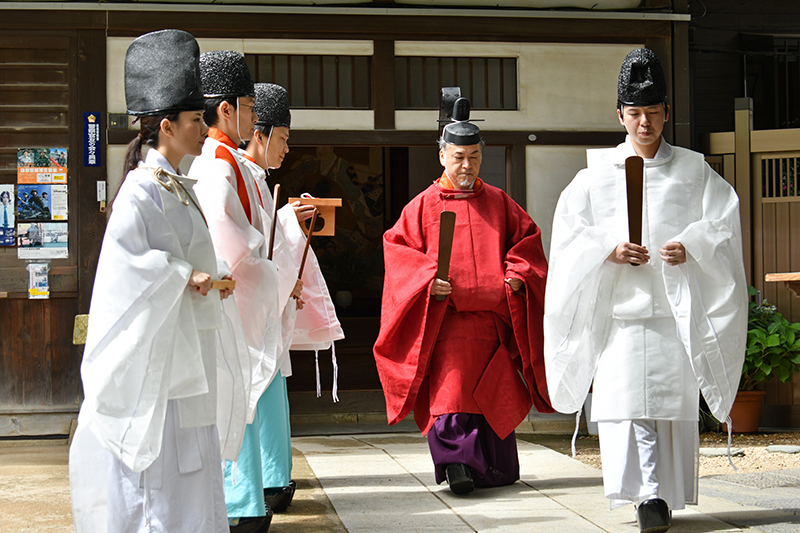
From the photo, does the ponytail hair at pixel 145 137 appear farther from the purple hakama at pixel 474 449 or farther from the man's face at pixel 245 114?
the purple hakama at pixel 474 449

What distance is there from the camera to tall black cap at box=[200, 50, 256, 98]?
3.68 m

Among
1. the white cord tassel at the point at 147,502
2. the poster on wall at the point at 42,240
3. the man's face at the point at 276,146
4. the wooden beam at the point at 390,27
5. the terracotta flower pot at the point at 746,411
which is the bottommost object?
the terracotta flower pot at the point at 746,411

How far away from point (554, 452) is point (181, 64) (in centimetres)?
408

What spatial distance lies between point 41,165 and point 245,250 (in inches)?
147

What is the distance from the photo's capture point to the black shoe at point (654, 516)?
11.9ft

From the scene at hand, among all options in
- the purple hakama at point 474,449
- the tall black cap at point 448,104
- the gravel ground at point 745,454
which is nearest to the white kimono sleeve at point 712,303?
the purple hakama at point 474,449

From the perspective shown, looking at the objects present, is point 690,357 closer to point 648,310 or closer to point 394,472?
point 648,310

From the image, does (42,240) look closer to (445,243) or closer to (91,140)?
(91,140)

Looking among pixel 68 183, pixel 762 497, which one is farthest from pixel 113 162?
pixel 762 497

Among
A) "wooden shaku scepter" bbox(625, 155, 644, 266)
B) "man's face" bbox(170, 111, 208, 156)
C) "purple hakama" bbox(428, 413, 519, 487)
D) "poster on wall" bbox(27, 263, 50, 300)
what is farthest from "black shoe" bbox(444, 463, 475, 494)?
"poster on wall" bbox(27, 263, 50, 300)

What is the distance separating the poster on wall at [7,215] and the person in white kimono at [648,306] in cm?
441

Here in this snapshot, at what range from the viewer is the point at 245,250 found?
141 inches

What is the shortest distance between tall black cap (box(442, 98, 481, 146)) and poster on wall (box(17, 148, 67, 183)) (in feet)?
10.8

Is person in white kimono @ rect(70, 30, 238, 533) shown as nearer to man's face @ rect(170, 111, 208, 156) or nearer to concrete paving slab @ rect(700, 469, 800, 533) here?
man's face @ rect(170, 111, 208, 156)
